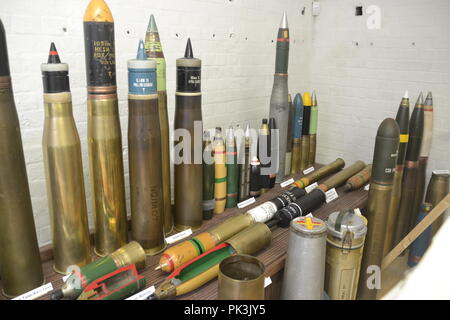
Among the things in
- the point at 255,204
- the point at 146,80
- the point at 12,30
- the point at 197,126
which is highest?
the point at 12,30

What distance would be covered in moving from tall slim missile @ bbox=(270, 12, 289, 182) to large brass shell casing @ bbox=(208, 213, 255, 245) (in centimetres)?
56

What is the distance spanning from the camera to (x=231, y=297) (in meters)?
0.92

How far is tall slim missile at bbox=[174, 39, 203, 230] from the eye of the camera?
1.29 metres

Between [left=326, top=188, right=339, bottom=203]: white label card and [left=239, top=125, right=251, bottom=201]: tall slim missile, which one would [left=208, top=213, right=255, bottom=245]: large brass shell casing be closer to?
[left=239, top=125, right=251, bottom=201]: tall slim missile

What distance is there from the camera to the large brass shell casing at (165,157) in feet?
4.35

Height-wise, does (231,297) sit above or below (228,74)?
below

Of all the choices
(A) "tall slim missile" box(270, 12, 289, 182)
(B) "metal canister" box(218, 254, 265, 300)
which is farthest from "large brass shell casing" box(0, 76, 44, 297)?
(A) "tall slim missile" box(270, 12, 289, 182)

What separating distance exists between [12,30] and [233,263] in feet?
3.37

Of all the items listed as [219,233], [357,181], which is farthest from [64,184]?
[357,181]

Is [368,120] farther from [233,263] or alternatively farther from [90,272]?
[90,272]

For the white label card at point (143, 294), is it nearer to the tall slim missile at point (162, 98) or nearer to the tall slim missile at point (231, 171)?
the tall slim missile at point (162, 98)

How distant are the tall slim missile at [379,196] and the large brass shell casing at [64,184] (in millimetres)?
1137

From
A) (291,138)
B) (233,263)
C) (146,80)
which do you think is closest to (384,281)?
(291,138)

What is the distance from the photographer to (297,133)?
2.16 metres
